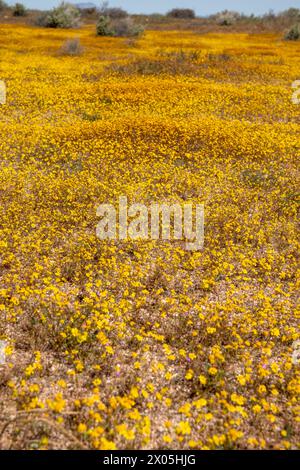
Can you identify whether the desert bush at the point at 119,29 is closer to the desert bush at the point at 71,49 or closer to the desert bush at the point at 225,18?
the desert bush at the point at 71,49

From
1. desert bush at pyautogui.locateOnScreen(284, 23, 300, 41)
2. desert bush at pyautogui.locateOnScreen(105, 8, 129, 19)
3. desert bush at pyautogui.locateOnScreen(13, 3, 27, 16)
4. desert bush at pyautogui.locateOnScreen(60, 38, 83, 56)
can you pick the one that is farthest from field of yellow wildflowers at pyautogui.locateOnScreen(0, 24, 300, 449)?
desert bush at pyautogui.locateOnScreen(13, 3, 27, 16)

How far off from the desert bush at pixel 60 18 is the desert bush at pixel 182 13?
101 ft

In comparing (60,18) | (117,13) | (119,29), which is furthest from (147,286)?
(117,13)

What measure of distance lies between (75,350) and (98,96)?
18.5 meters

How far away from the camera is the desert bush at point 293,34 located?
4941 cm

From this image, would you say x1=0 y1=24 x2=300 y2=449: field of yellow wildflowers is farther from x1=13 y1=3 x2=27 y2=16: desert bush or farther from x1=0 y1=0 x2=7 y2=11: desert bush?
x1=0 y1=0 x2=7 y2=11: desert bush

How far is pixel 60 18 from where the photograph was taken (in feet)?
180

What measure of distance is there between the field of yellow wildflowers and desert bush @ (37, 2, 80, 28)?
42.5 m

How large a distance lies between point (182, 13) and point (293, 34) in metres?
38.1

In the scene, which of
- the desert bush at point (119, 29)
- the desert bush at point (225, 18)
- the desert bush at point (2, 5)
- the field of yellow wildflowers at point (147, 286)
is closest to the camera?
the field of yellow wildflowers at point (147, 286)

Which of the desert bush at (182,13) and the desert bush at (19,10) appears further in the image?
the desert bush at (182,13)

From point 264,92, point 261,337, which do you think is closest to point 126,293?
point 261,337

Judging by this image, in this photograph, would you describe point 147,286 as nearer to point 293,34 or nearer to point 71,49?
point 71,49

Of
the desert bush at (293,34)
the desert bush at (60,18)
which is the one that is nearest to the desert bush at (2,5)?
the desert bush at (60,18)
